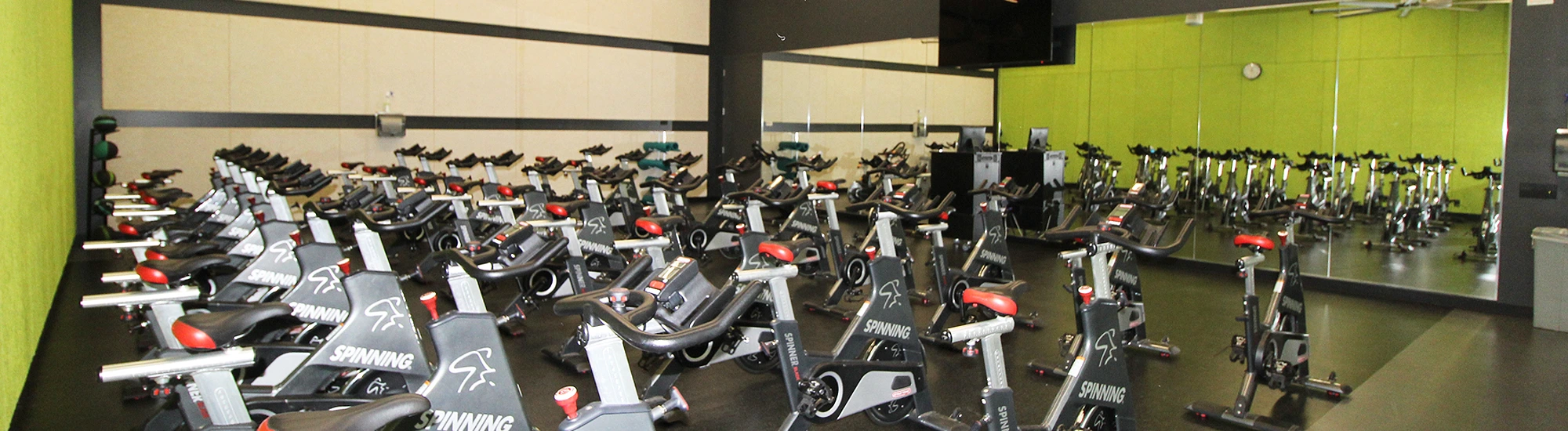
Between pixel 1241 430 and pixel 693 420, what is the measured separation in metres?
1.93

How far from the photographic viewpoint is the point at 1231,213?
7121 millimetres

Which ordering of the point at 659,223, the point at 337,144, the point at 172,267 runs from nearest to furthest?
the point at 172,267
the point at 659,223
the point at 337,144

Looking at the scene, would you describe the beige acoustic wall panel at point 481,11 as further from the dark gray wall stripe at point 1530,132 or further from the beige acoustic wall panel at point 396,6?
the dark gray wall stripe at point 1530,132

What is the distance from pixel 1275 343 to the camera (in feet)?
11.1

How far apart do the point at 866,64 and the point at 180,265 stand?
8.31 m

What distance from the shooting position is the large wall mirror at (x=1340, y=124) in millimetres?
5758

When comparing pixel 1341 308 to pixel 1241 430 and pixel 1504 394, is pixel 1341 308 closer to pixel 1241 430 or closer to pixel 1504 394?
pixel 1504 394

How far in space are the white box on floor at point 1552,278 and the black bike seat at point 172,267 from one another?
6.14 metres

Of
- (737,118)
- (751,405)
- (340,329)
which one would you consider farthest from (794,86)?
(340,329)

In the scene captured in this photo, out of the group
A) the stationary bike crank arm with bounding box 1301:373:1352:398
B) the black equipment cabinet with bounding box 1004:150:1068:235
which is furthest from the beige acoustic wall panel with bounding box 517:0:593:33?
the stationary bike crank arm with bounding box 1301:373:1352:398

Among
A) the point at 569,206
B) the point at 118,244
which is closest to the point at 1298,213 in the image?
the point at 569,206

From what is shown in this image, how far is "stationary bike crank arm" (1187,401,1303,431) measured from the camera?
10.5ft

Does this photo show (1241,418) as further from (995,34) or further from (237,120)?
(237,120)

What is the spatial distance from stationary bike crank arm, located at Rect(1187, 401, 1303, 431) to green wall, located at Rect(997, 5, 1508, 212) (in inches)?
141
